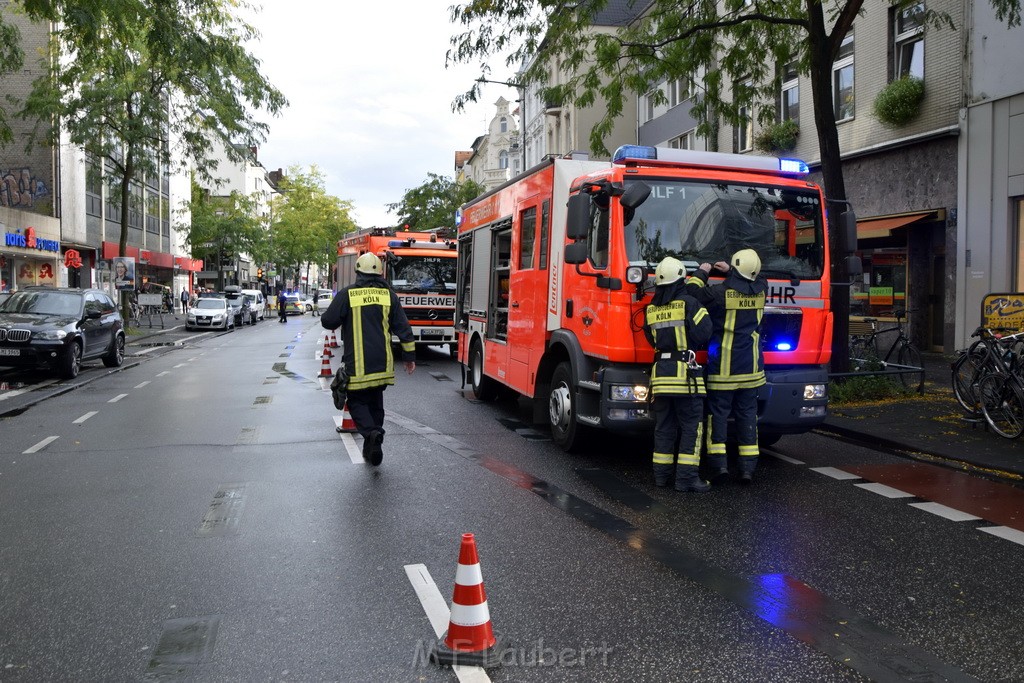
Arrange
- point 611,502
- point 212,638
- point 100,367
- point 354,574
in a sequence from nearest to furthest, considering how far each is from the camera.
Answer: point 212,638 → point 354,574 → point 611,502 → point 100,367

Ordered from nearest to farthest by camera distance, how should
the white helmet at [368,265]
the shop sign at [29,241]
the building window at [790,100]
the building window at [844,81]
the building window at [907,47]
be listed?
the white helmet at [368,265], the building window at [907,47], the building window at [844,81], the building window at [790,100], the shop sign at [29,241]

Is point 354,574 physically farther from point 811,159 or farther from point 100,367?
point 811,159

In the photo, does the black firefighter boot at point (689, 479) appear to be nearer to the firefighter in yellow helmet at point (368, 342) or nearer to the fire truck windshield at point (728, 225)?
the fire truck windshield at point (728, 225)

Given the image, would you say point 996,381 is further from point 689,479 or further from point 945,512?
point 689,479

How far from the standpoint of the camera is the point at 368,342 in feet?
25.2

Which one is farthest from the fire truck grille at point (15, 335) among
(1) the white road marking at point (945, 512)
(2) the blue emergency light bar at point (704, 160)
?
(1) the white road marking at point (945, 512)

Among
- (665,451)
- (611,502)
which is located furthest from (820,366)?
(611,502)

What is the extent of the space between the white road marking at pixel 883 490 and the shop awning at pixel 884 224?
11.7m

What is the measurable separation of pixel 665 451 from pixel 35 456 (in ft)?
19.4

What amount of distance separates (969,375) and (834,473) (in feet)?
9.76

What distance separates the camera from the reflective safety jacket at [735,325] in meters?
6.85

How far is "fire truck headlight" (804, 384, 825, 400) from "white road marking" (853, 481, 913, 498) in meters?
0.80

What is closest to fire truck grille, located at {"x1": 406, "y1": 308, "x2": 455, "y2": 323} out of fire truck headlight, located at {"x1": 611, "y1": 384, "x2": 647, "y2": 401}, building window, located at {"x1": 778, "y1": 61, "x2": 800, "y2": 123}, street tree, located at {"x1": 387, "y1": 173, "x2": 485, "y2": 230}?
building window, located at {"x1": 778, "y1": 61, "x2": 800, "y2": 123}

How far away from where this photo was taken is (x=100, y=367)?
18.5 m
